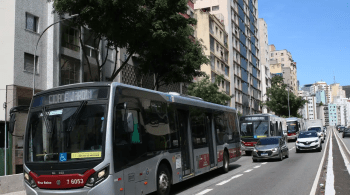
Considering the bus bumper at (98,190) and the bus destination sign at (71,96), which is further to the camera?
the bus destination sign at (71,96)

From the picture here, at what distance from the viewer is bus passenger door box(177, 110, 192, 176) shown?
37.6 feet

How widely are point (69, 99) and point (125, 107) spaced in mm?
1310

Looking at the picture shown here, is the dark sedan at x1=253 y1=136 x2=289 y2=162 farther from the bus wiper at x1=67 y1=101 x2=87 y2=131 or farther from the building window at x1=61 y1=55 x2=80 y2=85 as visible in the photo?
the bus wiper at x1=67 y1=101 x2=87 y2=131

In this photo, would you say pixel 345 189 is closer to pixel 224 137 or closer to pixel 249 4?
pixel 224 137

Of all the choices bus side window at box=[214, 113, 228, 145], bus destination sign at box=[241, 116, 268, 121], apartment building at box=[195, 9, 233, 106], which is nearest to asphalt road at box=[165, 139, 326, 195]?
bus side window at box=[214, 113, 228, 145]

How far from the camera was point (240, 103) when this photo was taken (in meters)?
64.7

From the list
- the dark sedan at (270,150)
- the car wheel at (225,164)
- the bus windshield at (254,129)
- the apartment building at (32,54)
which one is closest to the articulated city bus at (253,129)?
the bus windshield at (254,129)

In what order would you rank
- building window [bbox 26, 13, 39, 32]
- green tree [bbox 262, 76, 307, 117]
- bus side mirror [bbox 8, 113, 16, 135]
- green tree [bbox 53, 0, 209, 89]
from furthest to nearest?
green tree [bbox 262, 76, 307, 117] < building window [bbox 26, 13, 39, 32] < green tree [bbox 53, 0, 209, 89] < bus side mirror [bbox 8, 113, 16, 135]

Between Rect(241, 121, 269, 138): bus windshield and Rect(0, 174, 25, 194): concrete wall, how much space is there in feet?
57.4

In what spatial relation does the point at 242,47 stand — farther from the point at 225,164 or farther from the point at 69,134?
the point at 69,134

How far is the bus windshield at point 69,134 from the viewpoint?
25.2 ft

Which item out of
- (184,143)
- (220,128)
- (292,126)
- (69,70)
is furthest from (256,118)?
(292,126)

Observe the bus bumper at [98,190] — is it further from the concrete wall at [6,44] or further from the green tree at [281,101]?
the green tree at [281,101]

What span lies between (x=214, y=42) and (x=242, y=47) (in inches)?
692
